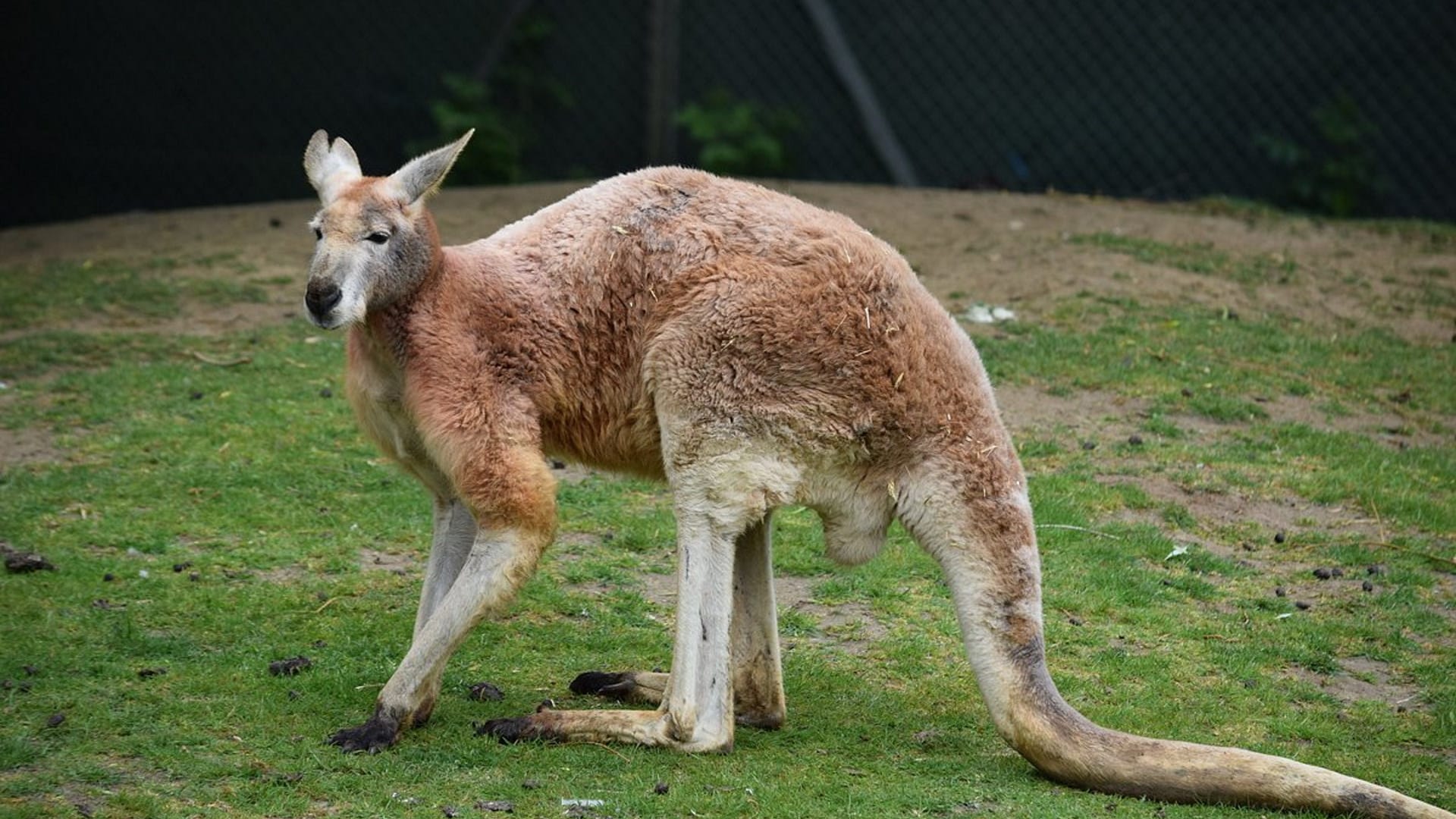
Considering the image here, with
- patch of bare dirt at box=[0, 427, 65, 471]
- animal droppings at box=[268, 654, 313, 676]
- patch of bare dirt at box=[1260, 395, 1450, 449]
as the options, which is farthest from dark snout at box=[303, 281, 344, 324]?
patch of bare dirt at box=[1260, 395, 1450, 449]

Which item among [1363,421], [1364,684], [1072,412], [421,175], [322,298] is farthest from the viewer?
[1363,421]

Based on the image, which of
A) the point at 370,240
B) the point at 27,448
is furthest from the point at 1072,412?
the point at 27,448

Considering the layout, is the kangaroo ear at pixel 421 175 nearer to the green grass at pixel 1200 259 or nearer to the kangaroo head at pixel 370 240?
the kangaroo head at pixel 370 240

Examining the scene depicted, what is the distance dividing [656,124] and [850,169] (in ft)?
4.65

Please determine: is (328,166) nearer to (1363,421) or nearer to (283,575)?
(283,575)

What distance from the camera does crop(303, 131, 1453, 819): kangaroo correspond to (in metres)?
4.29

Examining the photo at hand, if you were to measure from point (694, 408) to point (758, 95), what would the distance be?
7.38 meters

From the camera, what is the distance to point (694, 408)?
4.34 metres

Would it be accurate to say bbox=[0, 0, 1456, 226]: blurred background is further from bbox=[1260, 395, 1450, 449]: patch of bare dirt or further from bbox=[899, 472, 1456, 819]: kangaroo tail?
bbox=[899, 472, 1456, 819]: kangaroo tail

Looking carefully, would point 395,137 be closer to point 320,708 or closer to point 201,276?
point 201,276

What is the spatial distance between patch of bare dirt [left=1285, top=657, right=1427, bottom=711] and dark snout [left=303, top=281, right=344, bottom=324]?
327cm

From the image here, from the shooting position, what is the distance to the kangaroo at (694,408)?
4.29 m

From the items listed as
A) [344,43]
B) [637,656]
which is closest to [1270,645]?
[637,656]

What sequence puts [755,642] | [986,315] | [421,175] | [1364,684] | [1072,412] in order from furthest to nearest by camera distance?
1. [986,315]
2. [1072,412]
3. [1364,684]
4. [755,642]
5. [421,175]
